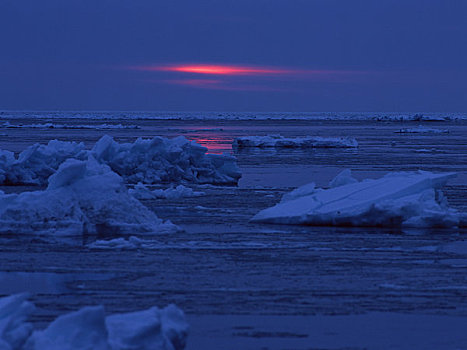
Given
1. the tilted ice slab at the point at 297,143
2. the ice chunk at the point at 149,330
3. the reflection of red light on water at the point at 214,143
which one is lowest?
the reflection of red light on water at the point at 214,143

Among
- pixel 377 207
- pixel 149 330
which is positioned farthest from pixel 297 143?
pixel 149 330

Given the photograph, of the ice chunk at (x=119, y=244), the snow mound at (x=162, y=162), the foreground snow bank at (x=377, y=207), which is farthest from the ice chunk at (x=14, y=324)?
the snow mound at (x=162, y=162)

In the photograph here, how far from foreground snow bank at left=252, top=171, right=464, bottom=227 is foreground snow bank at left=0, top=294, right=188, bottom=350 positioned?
299 inches

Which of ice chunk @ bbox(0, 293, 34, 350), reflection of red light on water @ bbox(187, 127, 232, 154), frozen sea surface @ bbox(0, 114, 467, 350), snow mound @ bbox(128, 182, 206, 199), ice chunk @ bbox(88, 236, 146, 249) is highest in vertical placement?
ice chunk @ bbox(0, 293, 34, 350)

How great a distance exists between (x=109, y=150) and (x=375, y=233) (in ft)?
33.8

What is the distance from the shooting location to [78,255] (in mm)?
10172

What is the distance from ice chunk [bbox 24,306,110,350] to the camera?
489 centimetres

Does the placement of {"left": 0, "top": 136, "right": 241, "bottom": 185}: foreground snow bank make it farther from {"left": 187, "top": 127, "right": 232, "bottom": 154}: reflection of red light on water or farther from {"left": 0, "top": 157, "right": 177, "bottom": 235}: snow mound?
{"left": 187, "top": 127, "right": 232, "bottom": 154}: reflection of red light on water

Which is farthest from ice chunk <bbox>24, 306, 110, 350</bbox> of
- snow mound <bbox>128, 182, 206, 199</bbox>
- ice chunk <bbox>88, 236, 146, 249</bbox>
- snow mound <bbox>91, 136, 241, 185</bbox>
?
snow mound <bbox>91, 136, 241, 185</bbox>

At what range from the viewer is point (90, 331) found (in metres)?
4.93

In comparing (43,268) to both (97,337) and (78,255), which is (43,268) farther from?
(97,337)

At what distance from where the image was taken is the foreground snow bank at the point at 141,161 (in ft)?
67.5

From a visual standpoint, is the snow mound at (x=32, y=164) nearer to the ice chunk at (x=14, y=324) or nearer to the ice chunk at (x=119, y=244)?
the ice chunk at (x=119, y=244)

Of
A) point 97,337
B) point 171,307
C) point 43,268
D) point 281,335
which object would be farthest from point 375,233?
point 97,337
